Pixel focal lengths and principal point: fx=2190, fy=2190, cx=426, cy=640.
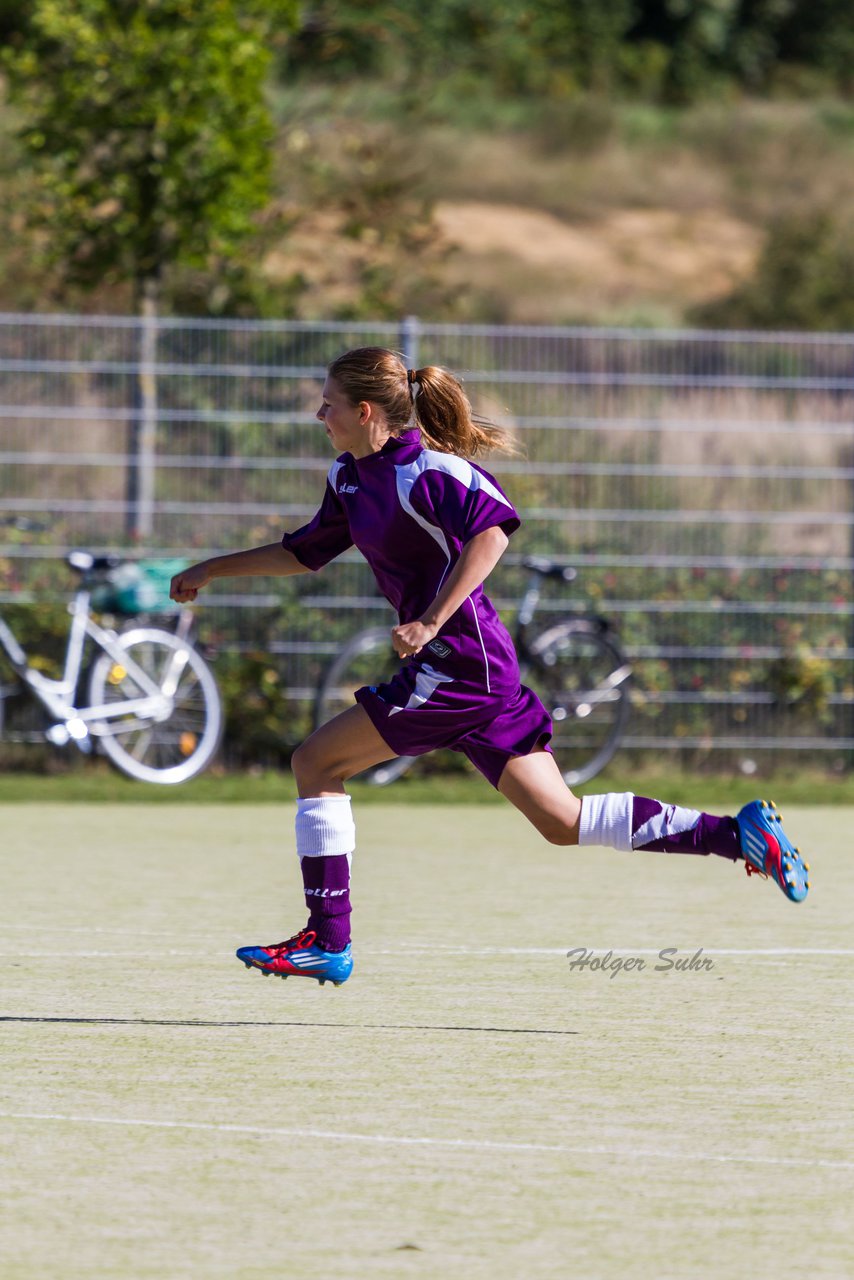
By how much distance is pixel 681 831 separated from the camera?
218 inches

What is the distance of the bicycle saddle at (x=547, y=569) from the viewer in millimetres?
11586

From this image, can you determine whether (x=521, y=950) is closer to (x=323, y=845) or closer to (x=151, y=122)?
(x=323, y=845)

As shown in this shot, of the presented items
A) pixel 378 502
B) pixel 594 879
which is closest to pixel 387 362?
pixel 378 502

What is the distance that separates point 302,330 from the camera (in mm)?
11883

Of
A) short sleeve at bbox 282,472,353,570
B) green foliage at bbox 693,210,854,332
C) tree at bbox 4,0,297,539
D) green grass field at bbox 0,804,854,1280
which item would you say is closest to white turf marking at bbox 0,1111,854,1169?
green grass field at bbox 0,804,854,1280

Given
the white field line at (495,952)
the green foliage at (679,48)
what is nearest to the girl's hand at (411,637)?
the white field line at (495,952)

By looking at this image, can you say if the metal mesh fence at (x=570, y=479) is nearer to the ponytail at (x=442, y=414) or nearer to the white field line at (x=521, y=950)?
the white field line at (x=521, y=950)

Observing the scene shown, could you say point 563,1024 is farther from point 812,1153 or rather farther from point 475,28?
point 475,28

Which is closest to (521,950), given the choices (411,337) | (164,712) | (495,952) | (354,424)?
(495,952)

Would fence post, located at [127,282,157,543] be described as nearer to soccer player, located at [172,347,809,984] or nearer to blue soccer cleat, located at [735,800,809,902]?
soccer player, located at [172,347,809,984]

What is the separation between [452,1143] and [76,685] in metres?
7.52

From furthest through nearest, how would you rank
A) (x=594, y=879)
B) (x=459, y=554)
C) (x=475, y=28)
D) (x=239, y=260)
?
1. (x=475, y=28)
2. (x=239, y=260)
3. (x=594, y=879)
4. (x=459, y=554)

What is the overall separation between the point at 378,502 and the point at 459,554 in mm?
273

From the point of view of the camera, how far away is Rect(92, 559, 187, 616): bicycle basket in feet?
36.4
